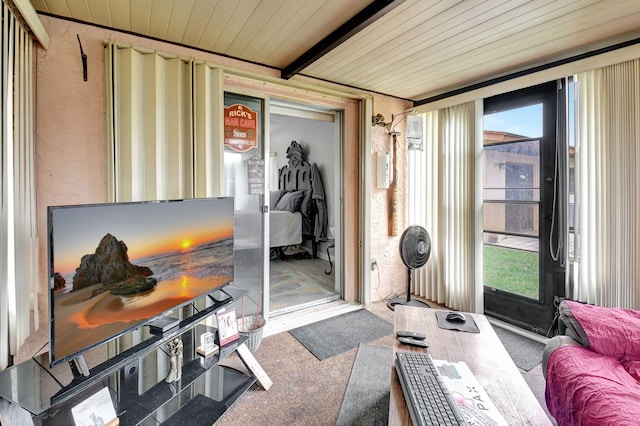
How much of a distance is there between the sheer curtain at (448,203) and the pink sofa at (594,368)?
51.3 inches

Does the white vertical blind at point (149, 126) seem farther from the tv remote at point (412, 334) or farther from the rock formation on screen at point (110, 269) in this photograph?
the tv remote at point (412, 334)

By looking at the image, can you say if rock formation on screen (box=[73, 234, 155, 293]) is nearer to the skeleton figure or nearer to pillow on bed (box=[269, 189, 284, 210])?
the skeleton figure

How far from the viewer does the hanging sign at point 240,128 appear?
97.0 inches

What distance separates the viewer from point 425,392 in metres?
1.07

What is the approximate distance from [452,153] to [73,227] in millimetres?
3088

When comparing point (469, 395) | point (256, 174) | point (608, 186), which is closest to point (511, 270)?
point (608, 186)

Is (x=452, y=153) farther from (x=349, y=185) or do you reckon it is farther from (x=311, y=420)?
(x=311, y=420)

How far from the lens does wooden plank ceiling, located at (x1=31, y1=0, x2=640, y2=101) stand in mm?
1679

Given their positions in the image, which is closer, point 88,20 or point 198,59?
point 88,20

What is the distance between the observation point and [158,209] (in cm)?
146

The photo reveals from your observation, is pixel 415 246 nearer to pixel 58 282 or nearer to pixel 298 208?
pixel 298 208

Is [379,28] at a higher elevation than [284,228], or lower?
higher

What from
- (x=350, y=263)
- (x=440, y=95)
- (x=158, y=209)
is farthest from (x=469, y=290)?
(x=158, y=209)

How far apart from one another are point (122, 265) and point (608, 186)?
10.1 ft
